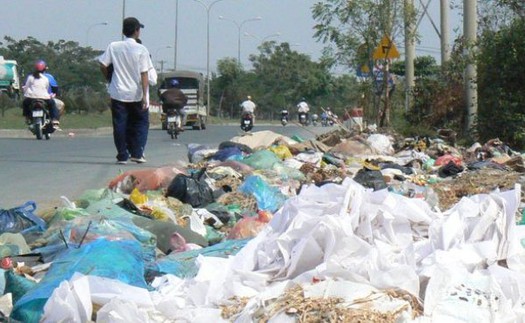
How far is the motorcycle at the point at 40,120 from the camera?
2053 cm

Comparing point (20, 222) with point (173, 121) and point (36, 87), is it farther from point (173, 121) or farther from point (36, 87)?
point (173, 121)

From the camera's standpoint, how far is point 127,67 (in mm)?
12188

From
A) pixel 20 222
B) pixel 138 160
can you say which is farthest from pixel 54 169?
pixel 20 222

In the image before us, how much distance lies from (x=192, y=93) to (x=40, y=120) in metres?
22.7

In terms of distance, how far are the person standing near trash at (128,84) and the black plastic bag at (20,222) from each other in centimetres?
511

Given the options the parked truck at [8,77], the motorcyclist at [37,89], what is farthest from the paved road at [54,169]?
the parked truck at [8,77]

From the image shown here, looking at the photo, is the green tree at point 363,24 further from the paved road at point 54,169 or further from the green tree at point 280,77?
the green tree at point 280,77

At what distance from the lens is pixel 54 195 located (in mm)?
9414

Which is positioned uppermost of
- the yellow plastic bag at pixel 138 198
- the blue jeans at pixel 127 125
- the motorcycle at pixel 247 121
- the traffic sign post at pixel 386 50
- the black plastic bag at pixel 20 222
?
the traffic sign post at pixel 386 50

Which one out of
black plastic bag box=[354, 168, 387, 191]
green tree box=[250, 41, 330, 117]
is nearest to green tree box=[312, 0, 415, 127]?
black plastic bag box=[354, 168, 387, 191]

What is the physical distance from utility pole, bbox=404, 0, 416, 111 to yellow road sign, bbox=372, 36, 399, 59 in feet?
3.43

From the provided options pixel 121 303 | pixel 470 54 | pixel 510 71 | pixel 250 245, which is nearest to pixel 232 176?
pixel 250 245

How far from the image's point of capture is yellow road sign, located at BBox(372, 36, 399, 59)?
2369 cm

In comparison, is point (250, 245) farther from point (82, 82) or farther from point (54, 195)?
point (82, 82)
